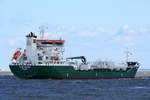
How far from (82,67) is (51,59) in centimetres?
1187

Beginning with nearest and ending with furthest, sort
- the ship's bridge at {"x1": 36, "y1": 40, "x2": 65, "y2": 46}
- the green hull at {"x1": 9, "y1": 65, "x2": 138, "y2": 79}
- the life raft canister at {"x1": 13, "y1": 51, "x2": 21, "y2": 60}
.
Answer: the green hull at {"x1": 9, "y1": 65, "x2": 138, "y2": 79}, the ship's bridge at {"x1": 36, "y1": 40, "x2": 65, "y2": 46}, the life raft canister at {"x1": 13, "y1": 51, "x2": 21, "y2": 60}

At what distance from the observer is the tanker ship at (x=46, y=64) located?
12231 cm

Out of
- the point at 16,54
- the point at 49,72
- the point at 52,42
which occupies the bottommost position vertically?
the point at 49,72

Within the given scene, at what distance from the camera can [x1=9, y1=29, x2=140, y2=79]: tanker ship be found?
12231 cm

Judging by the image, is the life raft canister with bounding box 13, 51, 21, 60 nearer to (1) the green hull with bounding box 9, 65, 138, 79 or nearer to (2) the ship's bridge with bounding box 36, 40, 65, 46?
(1) the green hull with bounding box 9, 65, 138, 79

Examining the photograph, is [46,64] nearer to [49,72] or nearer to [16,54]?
[49,72]

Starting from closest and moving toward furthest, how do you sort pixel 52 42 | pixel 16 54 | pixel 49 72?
pixel 49 72 < pixel 52 42 < pixel 16 54

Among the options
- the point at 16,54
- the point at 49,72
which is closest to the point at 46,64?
the point at 49,72

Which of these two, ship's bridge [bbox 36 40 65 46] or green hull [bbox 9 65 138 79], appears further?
ship's bridge [bbox 36 40 65 46]

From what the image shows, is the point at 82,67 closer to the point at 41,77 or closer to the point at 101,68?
the point at 101,68

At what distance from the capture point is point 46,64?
4850 inches

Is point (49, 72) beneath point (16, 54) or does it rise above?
beneath

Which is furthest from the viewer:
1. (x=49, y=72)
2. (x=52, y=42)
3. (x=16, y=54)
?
(x=16, y=54)

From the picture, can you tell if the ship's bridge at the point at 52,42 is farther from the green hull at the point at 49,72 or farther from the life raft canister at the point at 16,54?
the green hull at the point at 49,72
